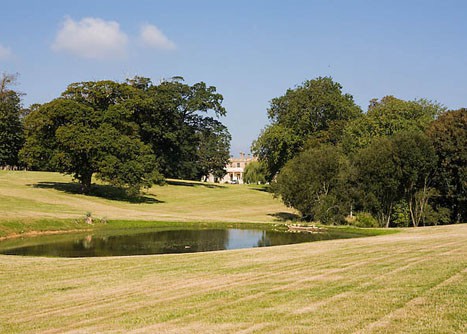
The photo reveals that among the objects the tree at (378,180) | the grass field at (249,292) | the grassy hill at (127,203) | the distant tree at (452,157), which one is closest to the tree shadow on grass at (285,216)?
the grassy hill at (127,203)

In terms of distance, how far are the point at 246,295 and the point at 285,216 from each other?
146 feet

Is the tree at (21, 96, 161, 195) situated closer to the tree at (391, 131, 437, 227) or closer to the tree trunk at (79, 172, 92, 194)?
the tree trunk at (79, 172, 92, 194)

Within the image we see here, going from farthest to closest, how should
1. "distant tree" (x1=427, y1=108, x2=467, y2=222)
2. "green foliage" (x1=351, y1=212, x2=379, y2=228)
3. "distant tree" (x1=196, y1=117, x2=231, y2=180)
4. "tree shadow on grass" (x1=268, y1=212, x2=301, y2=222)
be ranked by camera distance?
"distant tree" (x1=196, y1=117, x2=231, y2=180) → "tree shadow on grass" (x1=268, y1=212, x2=301, y2=222) → "distant tree" (x1=427, y1=108, x2=467, y2=222) → "green foliage" (x1=351, y1=212, x2=379, y2=228)

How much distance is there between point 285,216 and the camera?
57.7 metres

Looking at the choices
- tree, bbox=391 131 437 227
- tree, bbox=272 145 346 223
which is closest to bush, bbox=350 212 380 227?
tree, bbox=272 145 346 223

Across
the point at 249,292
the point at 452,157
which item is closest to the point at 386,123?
the point at 452,157

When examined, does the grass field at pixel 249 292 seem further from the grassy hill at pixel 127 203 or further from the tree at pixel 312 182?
the tree at pixel 312 182

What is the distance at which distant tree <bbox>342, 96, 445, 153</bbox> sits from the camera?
203 ft

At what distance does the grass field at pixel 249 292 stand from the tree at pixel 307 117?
5566 cm

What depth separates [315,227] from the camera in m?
44.0

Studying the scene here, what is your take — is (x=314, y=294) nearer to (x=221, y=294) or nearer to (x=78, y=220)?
(x=221, y=294)

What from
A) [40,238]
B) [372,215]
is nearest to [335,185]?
[372,215]

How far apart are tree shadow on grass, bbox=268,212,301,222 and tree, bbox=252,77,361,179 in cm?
2047

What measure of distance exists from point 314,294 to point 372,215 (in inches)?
1492
